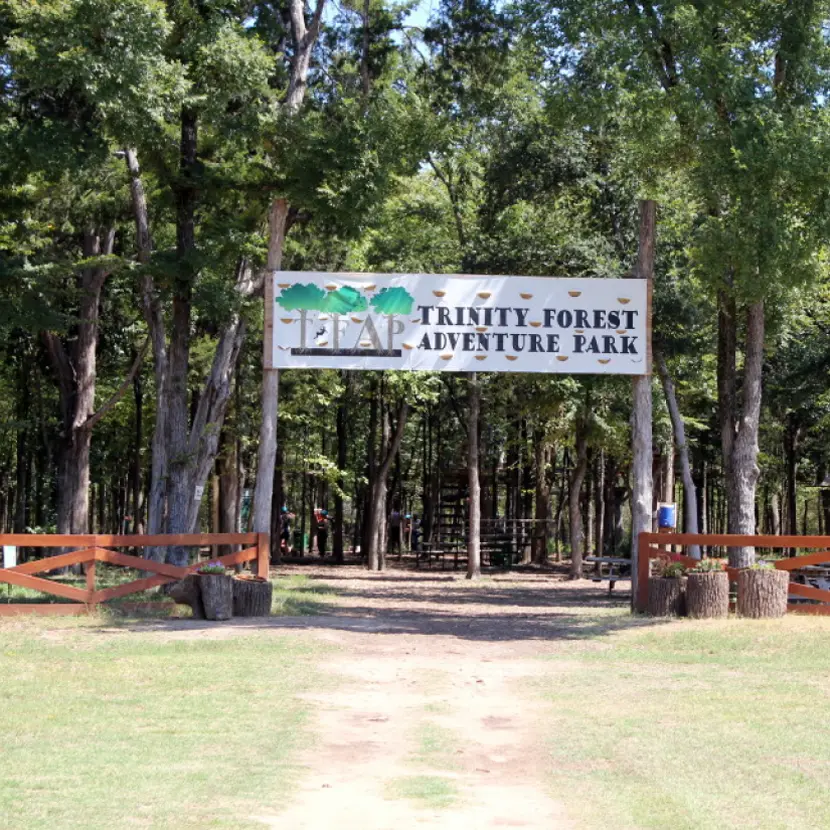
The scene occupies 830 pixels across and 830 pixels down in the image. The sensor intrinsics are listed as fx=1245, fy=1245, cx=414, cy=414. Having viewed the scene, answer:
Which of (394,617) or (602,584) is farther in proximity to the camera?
(602,584)

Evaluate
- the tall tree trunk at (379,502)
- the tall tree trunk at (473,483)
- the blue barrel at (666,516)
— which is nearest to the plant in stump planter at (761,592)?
the blue barrel at (666,516)

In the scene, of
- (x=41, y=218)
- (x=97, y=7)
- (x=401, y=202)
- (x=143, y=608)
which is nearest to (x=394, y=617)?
(x=143, y=608)

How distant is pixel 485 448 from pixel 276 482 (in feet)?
23.0

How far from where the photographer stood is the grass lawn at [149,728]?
6727 mm

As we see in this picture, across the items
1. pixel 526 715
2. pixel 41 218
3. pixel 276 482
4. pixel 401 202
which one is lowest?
pixel 526 715

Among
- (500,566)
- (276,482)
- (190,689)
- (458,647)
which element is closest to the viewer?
(190,689)

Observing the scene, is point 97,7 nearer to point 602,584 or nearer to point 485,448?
point 602,584

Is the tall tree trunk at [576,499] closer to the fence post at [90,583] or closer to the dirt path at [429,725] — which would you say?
the dirt path at [429,725]

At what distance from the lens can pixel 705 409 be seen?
38875mm

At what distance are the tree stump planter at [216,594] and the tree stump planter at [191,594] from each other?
0.23ft

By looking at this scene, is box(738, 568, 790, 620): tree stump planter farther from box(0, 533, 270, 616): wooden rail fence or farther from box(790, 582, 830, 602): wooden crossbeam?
box(0, 533, 270, 616): wooden rail fence

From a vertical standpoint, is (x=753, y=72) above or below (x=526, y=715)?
above

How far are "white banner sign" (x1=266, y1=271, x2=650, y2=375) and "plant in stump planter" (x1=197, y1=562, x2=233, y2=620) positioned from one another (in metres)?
3.67

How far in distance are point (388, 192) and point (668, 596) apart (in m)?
8.46
